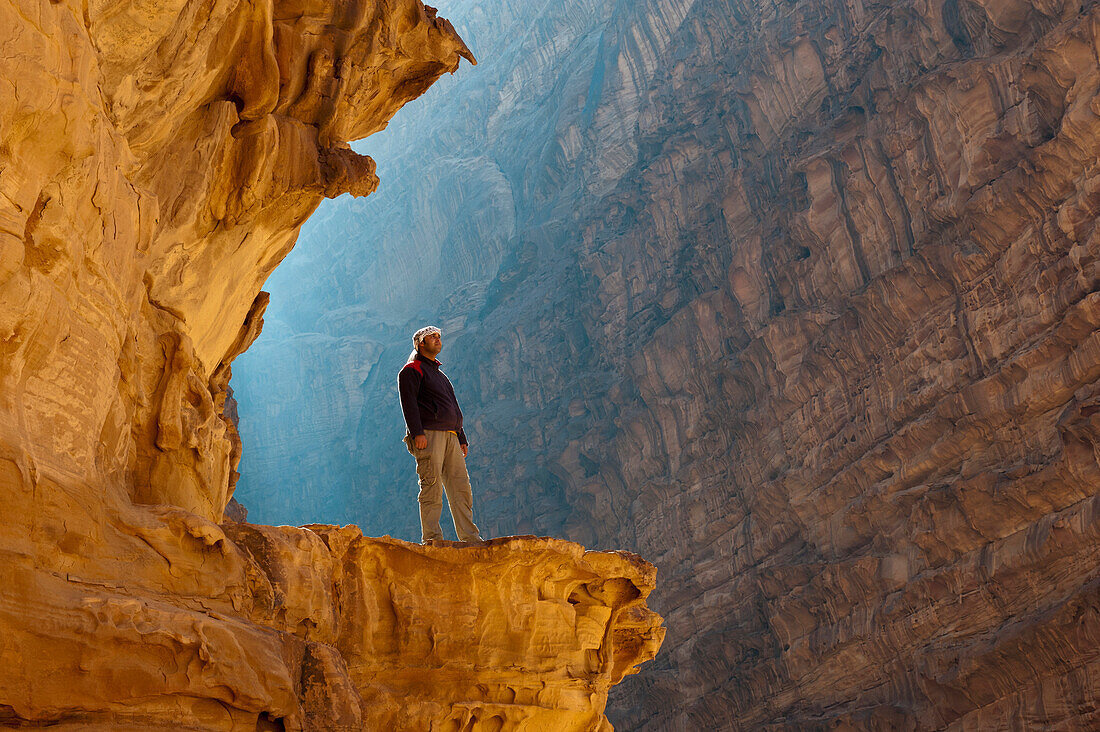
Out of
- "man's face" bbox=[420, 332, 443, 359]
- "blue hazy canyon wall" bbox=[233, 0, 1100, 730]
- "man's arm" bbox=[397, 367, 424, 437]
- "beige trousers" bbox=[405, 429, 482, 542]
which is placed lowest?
"beige trousers" bbox=[405, 429, 482, 542]

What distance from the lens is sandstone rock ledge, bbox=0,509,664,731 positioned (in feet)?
17.0

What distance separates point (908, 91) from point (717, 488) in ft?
47.9

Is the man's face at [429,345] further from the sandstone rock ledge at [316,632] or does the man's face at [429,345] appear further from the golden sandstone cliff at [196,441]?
the sandstone rock ledge at [316,632]

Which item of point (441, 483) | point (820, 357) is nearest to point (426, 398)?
point (441, 483)

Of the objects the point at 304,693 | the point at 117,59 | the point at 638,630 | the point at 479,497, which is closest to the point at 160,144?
the point at 117,59

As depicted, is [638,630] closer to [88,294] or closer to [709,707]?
[88,294]

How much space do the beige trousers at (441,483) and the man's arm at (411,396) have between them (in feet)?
0.42

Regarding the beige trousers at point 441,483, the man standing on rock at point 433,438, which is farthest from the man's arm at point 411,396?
the beige trousers at point 441,483

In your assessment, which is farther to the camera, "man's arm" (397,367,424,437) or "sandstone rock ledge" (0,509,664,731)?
"man's arm" (397,367,424,437)

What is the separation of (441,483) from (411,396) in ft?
2.85

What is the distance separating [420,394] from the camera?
1032cm

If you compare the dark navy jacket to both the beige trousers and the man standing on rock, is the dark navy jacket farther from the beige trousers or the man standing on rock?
the beige trousers

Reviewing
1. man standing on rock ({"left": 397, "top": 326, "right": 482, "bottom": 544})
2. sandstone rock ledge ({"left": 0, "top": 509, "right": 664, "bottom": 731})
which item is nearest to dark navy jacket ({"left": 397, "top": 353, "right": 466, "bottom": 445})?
man standing on rock ({"left": 397, "top": 326, "right": 482, "bottom": 544})

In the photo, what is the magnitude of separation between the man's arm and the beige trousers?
129 mm
